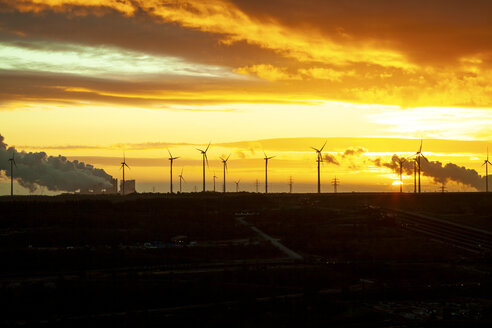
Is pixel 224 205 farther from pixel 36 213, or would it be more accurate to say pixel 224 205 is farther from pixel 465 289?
pixel 465 289

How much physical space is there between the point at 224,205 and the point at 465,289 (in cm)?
10791

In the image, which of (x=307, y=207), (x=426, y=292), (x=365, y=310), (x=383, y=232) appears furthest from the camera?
(x=307, y=207)

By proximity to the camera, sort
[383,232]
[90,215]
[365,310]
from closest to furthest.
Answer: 1. [365,310]
2. [383,232]
3. [90,215]

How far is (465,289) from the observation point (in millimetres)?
77562

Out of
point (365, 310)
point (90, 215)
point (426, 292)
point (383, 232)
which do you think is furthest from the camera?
point (90, 215)

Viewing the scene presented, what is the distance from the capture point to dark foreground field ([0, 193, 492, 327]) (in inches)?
2463

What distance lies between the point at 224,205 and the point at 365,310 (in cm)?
11734

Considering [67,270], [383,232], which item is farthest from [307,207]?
[67,270]

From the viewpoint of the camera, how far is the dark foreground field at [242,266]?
205 feet

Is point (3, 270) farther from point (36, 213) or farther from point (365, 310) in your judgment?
point (36, 213)

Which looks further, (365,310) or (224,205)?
(224,205)

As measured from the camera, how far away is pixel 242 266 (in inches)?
3477

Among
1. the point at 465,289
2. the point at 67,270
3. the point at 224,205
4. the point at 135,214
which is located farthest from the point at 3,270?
the point at 224,205

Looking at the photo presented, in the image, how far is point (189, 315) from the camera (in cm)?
6066
